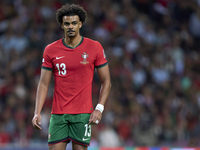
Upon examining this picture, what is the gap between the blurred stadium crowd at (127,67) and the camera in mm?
9273

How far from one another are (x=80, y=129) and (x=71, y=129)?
11 centimetres

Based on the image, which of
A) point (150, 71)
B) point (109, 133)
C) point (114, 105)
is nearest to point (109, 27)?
point (150, 71)

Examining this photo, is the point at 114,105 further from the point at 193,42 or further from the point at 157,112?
the point at 193,42

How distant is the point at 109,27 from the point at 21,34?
2356mm

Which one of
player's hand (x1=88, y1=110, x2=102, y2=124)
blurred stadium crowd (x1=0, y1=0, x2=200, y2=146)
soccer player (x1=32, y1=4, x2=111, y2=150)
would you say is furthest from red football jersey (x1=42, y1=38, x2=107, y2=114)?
blurred stadium crowd (x1=0, y1=0, x2=200, y2=146)

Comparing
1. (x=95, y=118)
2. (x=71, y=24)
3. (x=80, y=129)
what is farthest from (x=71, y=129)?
(x=71, y=24)

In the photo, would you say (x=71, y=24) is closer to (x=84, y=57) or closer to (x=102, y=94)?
(x=84, y=57)

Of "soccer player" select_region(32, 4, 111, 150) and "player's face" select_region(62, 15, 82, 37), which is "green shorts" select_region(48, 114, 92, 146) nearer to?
"soccer player" select_region(32, 4, 111, 150)

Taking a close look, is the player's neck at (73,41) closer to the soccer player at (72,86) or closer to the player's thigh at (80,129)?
the soccer player at (72,86)

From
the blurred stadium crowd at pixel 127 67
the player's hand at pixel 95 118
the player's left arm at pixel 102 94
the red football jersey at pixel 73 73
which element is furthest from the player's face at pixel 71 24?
the blurred stadium crowd at pixel 127 67

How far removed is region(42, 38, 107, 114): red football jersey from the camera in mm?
4789

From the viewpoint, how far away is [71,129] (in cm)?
480

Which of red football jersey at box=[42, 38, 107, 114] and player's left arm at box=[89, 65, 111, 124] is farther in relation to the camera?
red football jersey at box=[42, 38, 107, 114]

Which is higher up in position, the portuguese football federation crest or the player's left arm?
the portuguese football federation crest
